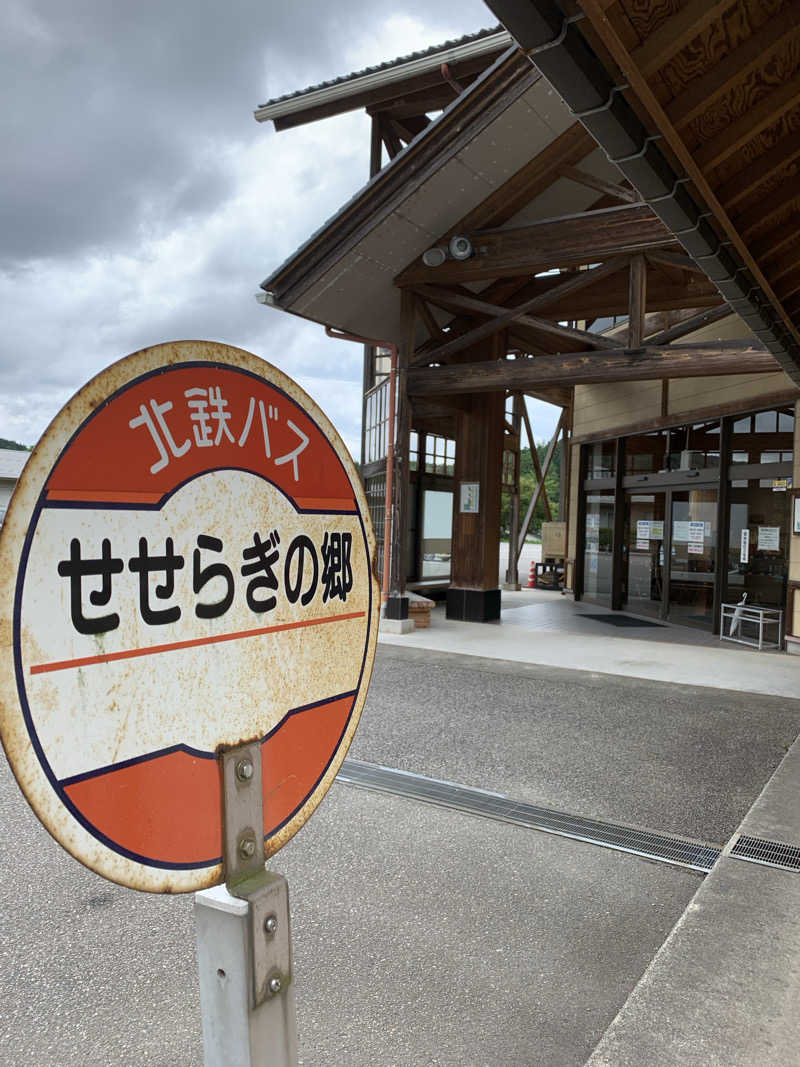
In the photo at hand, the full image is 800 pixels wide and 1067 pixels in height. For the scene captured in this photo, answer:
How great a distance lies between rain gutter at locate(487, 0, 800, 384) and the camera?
1.75 m

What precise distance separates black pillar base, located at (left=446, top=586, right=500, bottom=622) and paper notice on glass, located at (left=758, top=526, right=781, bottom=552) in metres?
3.43

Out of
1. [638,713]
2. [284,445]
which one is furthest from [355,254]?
[284,445]

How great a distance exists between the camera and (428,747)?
16.1 feet

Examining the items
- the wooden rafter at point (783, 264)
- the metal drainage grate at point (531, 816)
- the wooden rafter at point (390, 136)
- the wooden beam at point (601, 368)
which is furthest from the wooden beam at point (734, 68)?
the wooden rafter at point (390, 136)

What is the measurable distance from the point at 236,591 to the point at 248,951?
349 mm

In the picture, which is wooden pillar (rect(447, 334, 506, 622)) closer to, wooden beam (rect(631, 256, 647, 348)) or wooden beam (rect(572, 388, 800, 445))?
wooden beam (rect(572, 388, 800, 445))

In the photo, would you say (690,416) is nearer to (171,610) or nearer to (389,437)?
(389,437)

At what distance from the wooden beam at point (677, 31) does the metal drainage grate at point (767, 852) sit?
2.87 metres

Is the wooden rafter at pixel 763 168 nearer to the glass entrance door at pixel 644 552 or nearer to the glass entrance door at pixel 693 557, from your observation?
the glass entrance door at pixel 693 557

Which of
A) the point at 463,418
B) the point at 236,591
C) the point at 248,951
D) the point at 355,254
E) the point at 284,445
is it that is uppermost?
the point at 355,254

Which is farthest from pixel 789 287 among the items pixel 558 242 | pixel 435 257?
pixel 435 257

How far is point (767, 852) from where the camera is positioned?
3.13m

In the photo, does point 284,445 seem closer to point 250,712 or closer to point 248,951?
point 250,712

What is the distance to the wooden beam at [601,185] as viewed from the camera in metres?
8.09
